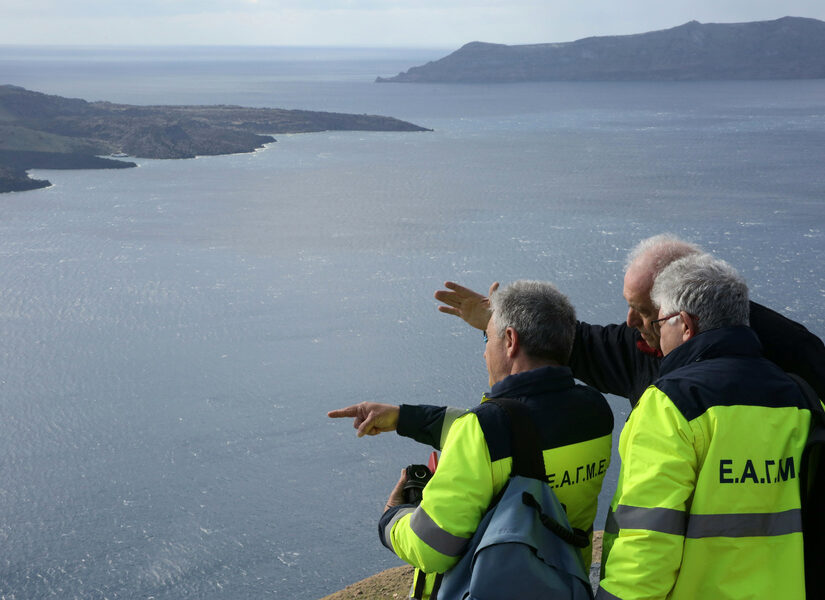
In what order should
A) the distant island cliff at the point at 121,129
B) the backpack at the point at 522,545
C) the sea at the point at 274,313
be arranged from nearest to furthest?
the backpack at the point at 522,545, the sea at the point at 274,313, the distant island cliff at the point at 121,129

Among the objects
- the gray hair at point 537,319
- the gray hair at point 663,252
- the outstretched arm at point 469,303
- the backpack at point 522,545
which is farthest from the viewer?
the outstretched arm at point 469,303

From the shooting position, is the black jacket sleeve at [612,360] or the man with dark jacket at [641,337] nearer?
the man with dark jacket at [641,337]

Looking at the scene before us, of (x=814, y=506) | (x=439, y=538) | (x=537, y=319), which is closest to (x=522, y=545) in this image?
(x=439, y=538)

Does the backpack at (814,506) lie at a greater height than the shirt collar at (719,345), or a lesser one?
lesser

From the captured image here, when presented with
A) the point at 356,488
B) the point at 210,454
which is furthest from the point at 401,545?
the point at 210,454

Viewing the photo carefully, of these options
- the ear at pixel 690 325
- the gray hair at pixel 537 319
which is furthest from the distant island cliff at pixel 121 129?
the ear at pixel 690 325

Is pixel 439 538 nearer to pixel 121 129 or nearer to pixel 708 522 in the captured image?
pixel 708 522

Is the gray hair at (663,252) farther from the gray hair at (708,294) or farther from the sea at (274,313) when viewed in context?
the sea at (274,313)
